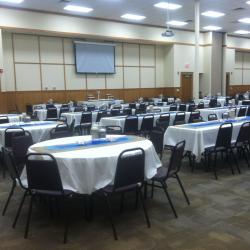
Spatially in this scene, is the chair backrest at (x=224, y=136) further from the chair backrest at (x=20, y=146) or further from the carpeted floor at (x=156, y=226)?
the chair backrest at (x=20, y=146)

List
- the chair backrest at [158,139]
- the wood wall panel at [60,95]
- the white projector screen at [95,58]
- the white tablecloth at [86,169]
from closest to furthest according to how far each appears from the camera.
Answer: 1. the white tablecloth at [86,169]
2. the chair backrest at [158,139]
3. the wood wall panel at [60,95]
4. the white projector screen at [95,58]

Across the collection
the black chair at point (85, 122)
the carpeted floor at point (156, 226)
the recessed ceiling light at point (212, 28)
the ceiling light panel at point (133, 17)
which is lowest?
the carpeted floor at point (156, 226)

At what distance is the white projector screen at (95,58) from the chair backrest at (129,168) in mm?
11615

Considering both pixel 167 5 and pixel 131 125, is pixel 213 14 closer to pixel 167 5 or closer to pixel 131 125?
pixel 167 5

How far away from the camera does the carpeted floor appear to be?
121 inches

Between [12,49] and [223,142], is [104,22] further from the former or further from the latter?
[223,142]

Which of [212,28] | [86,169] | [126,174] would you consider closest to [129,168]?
[126,174]

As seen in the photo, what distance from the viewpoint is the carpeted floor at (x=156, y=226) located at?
308 centimetres

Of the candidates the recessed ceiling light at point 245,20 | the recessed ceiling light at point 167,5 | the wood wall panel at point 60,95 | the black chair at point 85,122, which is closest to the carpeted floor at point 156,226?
the black chair at point 85,122

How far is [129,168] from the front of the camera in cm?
317

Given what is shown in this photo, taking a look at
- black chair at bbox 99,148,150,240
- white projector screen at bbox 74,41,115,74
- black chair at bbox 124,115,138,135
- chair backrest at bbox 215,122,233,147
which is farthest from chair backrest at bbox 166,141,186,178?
white projector screen at bbox 74,41,115,74

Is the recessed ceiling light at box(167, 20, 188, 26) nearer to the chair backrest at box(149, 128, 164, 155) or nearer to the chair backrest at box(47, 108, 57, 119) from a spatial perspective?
the chair backrest at box(47, 108, 57, 119)

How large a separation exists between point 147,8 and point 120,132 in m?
8.59

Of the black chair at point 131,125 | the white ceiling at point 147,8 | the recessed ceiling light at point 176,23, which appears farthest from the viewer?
the recessed ceiling light at point 176,23
